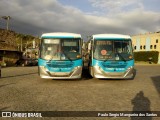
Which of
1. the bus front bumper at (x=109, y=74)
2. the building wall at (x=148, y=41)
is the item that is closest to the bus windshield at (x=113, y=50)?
the bus front bumper at (x=109, y=74)

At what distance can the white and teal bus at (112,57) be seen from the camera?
45.9 feet

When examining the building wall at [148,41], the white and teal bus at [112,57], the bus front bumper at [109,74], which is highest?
the building wall at [148,41]

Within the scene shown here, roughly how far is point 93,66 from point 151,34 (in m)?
53.4

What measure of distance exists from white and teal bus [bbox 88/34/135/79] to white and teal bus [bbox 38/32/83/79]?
0.94m

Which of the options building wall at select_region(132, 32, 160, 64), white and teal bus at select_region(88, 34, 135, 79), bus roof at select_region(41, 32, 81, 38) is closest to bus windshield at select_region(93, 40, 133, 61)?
white and teal bus at select_region(88, 34, 135, 79)

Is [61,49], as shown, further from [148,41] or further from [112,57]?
[148,41]

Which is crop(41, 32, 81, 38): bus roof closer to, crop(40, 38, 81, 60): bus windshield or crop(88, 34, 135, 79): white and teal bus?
crop(40, 38, 81, 60): bus windshield

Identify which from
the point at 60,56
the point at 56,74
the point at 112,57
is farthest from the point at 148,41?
the point at 56,74

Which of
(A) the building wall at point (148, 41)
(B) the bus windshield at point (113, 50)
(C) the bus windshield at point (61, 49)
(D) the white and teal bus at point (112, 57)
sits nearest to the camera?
(C) the bus windshield at point (61, 49)

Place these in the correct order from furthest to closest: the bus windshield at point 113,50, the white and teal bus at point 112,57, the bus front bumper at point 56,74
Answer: the bus windshield at point 113,50
the white and teal bus at point 112,57
the bus front bumper at point 56,74

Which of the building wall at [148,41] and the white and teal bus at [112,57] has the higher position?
the building wall at [148,41]

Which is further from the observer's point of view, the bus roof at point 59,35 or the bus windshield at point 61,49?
the bus roof at point 59,35

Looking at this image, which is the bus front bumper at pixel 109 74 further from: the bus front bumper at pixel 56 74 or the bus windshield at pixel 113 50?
the bus front bumper at pixel 56 74

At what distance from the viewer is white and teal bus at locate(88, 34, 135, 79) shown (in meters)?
14.0
